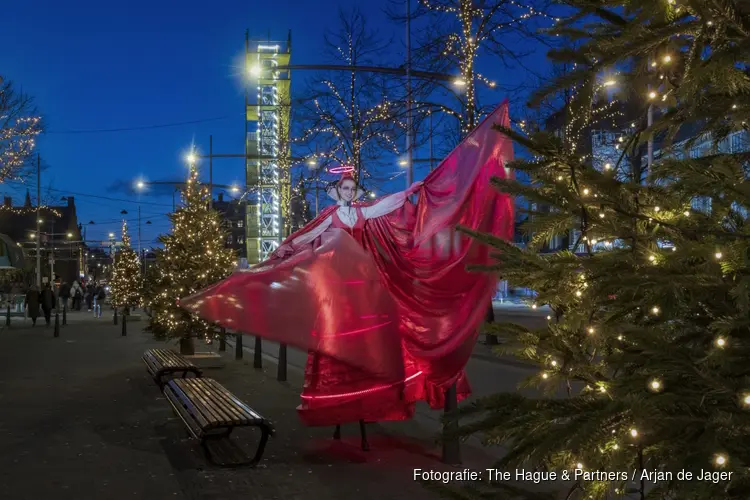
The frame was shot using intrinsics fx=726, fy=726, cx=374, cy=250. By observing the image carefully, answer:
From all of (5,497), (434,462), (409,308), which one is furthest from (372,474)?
(5,497)

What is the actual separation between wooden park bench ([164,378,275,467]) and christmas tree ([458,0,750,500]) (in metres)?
4.44

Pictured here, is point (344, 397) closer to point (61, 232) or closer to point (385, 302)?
point (385, 302)

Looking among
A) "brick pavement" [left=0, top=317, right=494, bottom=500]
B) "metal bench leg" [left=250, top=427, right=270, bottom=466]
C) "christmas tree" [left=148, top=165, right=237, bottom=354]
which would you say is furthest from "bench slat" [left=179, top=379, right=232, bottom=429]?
"christmas tree" [left=148, top=165, right=237, bottom=354]

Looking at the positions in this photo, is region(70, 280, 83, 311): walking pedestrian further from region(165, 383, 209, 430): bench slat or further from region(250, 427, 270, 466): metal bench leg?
region(250, 427, 270, 466): metal bench leg

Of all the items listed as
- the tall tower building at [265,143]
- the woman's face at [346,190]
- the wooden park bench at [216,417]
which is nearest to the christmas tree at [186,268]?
the wooden park bench at [216,417]

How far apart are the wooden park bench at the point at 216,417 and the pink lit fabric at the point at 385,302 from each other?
2.19 ft

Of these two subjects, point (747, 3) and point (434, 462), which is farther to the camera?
point (434, 462)

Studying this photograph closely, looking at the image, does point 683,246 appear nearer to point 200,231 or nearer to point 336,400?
point 336,400

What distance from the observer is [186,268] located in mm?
17297

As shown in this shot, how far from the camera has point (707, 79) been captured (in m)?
2.37

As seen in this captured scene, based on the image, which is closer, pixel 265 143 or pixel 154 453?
pixel 154 453

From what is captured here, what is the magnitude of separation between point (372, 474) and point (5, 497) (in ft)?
10.8

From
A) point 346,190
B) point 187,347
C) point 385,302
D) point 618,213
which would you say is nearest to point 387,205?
point 346,190

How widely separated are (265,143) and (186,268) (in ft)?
57.3
